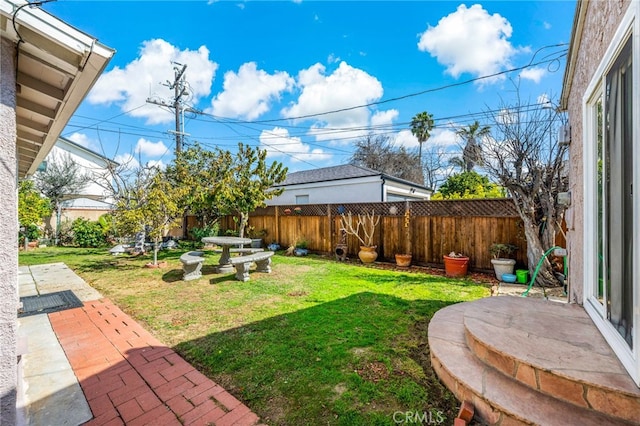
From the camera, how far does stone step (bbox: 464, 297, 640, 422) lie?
74.4 inches

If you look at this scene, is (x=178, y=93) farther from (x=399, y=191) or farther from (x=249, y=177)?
(x=399, y=191)

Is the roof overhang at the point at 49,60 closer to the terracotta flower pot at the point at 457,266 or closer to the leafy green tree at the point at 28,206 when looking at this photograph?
the terracotta flower pot at the point at 457,266

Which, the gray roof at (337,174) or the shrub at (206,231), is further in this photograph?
the shrub at (206,231)

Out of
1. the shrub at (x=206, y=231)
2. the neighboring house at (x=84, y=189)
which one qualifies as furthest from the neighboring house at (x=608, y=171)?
the neighboring house at (x=84, y=189)

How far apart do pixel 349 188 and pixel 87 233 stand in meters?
13.9

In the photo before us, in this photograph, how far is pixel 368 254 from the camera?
365 inches

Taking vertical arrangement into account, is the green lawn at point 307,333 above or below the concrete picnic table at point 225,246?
below

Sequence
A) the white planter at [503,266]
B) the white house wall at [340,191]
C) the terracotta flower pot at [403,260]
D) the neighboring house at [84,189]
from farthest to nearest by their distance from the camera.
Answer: the neighboring house at [84,189] → the white house wall at [340,191] → the terracotta flower pot at [403,260] → the white planter at [503,266]

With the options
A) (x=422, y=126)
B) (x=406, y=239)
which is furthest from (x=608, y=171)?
(x=422, y=126)

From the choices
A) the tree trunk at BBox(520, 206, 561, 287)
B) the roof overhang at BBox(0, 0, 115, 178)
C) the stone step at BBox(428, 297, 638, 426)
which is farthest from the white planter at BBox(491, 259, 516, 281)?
the roof overhang at BBox(0, 0, 115, 178)

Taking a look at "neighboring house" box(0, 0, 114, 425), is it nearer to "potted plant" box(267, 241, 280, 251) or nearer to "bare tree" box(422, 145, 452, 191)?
"potted plant" box(267, 241, 280, 251)

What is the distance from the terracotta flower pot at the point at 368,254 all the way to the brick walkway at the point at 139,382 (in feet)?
22.1

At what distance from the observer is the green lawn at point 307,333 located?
96.0 inches

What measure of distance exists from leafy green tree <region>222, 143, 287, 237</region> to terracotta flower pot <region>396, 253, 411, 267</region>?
5.15 meters
